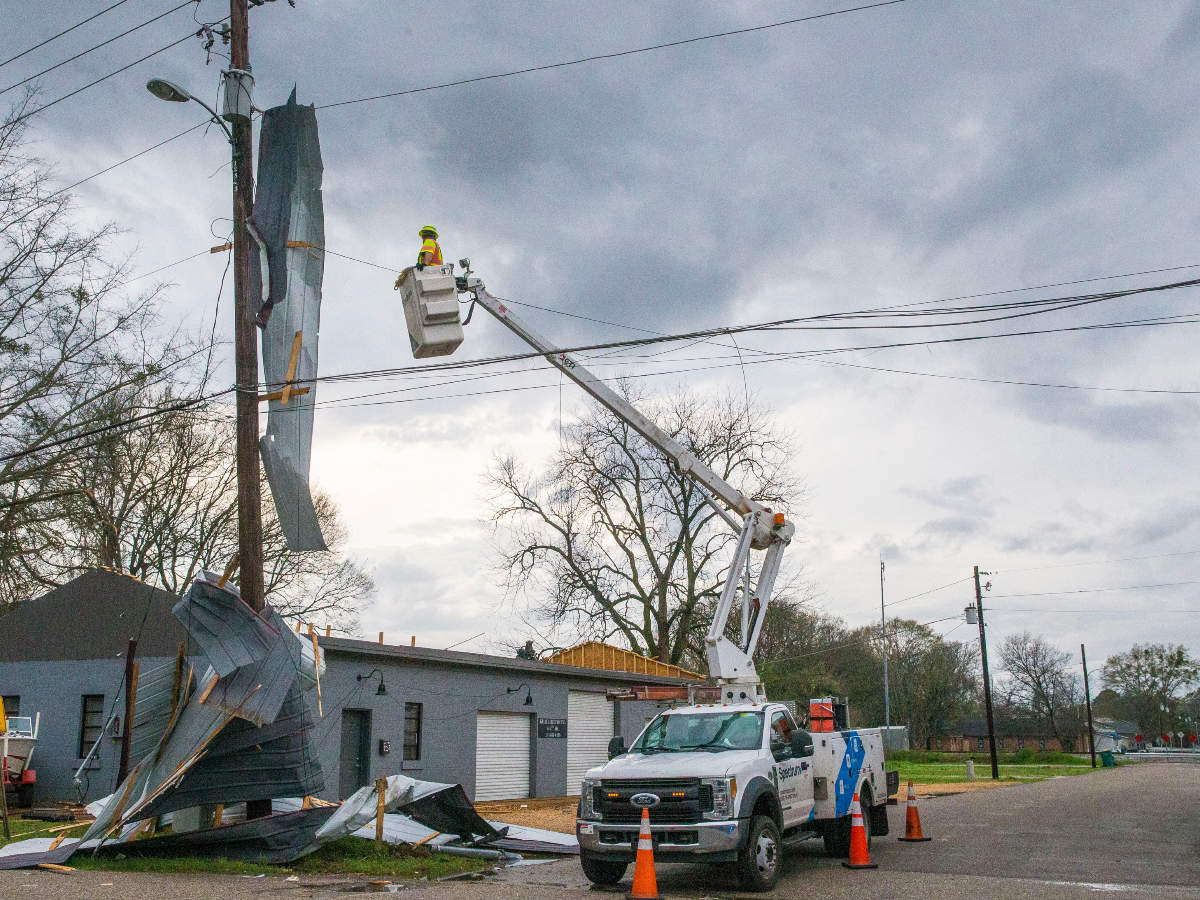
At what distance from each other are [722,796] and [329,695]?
11583mm

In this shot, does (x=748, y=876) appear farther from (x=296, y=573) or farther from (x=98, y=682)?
(x=296, y=573)

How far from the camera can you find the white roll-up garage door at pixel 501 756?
2309cm

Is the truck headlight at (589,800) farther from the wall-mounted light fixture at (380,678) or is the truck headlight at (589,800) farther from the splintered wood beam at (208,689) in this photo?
the wall-mounted light fixture at (380,678)

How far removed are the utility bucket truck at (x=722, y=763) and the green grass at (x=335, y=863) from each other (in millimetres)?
2140

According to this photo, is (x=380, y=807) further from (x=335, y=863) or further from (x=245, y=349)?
(x=245, y=349)

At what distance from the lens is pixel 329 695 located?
19203 millimetres

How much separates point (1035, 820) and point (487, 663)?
1183cm

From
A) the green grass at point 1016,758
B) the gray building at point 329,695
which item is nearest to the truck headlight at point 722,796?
the gray building at point 329,695

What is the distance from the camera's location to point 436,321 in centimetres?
1241

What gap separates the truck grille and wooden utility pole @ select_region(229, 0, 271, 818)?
4859 mm

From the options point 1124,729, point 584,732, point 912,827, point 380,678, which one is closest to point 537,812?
point 380,678

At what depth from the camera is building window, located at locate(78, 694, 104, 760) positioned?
65.4 feet

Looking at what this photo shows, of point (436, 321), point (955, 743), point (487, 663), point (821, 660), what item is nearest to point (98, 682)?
point (487, 663)

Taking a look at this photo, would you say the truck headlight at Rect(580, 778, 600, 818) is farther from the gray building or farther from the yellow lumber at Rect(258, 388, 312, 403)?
the gray building
